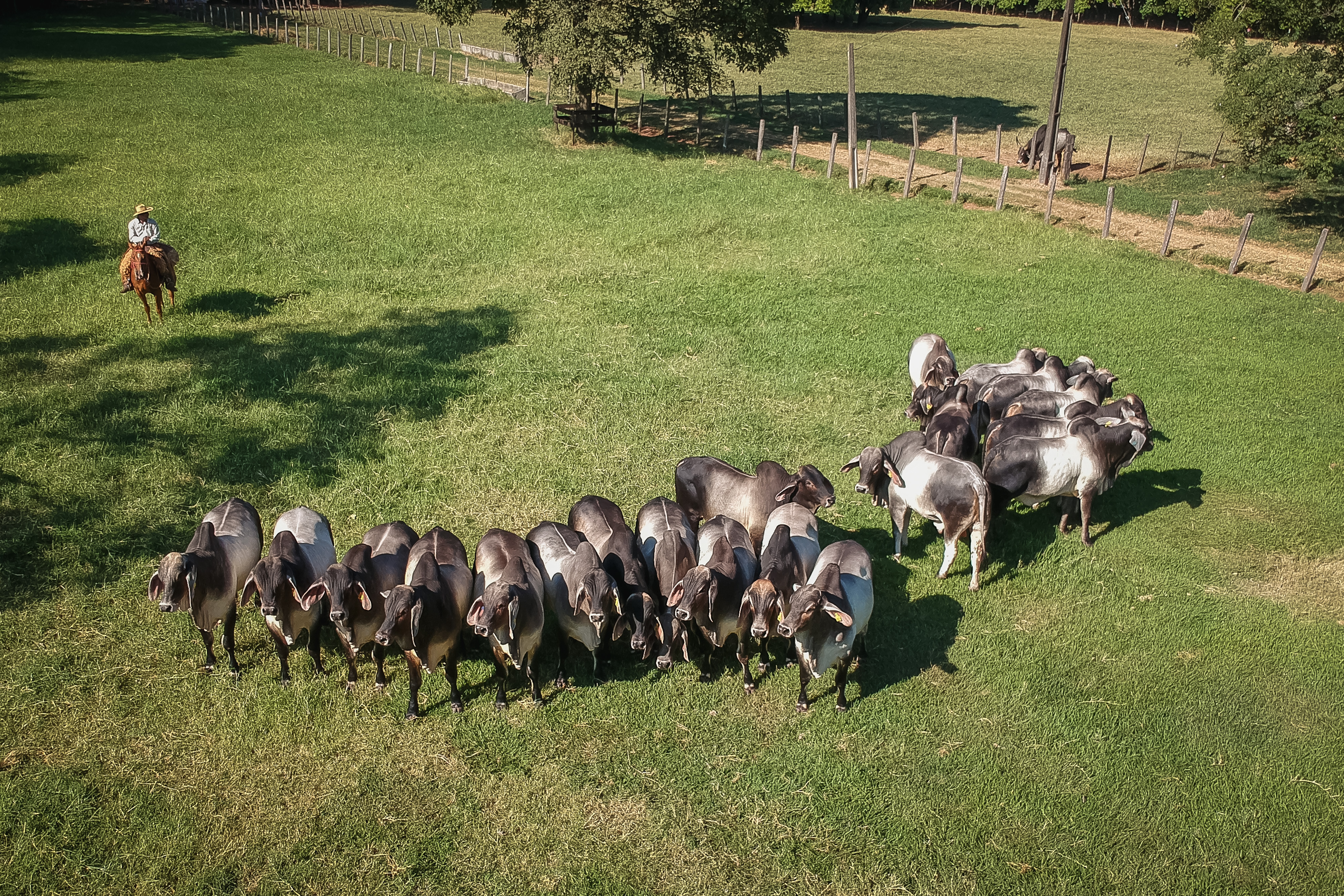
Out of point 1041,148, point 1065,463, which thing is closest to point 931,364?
point 1065,463

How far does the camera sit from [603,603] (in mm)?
7484

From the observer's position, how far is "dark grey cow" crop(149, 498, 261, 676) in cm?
752

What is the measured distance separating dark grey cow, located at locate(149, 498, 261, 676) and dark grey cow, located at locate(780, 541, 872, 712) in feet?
15.5

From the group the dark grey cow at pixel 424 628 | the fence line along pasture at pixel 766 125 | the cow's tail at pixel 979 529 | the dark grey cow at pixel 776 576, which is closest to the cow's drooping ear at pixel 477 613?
the dark grey cow at pixel 424 628

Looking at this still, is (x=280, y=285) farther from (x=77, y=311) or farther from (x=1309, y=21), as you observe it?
(x=1309, y=21)

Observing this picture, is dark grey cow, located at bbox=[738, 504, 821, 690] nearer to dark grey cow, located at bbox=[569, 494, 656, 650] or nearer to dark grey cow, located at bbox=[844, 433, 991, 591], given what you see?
dark grey cow, located at bbox=[569, 494, 656, 650]

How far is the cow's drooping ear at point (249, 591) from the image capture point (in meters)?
7.62

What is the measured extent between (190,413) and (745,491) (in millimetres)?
7483

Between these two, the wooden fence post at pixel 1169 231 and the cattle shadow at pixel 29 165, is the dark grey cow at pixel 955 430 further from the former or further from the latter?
the cattle shadow at pixel 29 165

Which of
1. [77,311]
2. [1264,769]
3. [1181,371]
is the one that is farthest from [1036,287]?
[77,311]

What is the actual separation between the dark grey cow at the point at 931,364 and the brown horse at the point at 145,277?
11.8m

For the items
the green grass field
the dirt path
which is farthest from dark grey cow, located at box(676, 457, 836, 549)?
the dirt path

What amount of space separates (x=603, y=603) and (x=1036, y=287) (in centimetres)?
1326

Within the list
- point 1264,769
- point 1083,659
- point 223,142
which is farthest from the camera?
point 223,142
